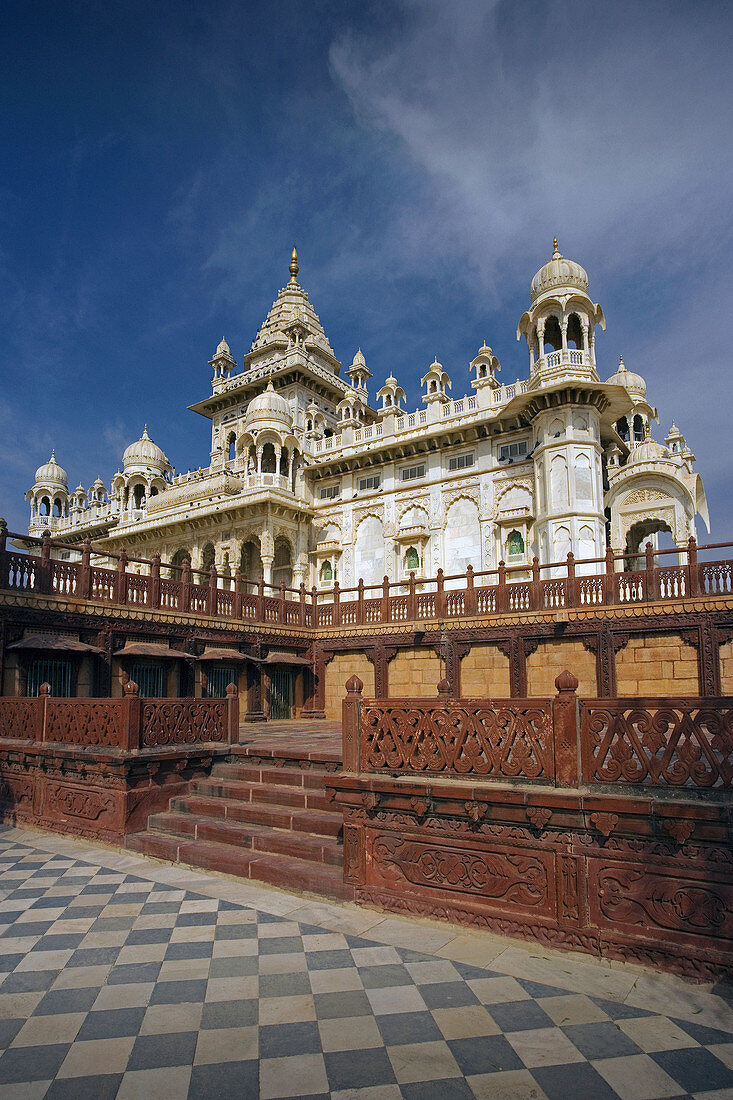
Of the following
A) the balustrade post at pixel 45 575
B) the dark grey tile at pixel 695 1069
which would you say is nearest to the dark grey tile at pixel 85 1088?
the dark grey tile at pixel 695 1069

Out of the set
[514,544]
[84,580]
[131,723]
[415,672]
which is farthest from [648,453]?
[131,723]

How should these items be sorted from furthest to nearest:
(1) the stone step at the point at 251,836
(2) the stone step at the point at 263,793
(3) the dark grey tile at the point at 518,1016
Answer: (2) the stone step at the point at 263,793 → (1) the stone step at the point at 251,836 → (3) the dark grey tile at the point at 518,1016

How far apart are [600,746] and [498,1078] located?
90.0 inches

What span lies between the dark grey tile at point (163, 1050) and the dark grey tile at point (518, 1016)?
1699mm

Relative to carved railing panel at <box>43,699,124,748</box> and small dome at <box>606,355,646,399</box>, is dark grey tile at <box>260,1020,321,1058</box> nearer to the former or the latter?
carved railing panel at <box>43,699,124,748</box>

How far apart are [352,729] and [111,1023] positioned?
2.88 m

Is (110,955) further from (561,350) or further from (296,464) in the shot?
(296,464)

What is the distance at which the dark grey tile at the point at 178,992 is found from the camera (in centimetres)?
399

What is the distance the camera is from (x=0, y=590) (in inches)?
536

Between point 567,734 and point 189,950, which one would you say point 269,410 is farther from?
point 189,950

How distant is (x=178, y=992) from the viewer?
4098 mm

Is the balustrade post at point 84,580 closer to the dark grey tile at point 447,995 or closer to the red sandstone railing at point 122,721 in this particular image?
the red sandstone railing at point 122,721

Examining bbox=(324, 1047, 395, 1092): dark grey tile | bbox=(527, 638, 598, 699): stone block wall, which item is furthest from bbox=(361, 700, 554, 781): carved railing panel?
bbox=(527, 638, 598, 699): stone block wall

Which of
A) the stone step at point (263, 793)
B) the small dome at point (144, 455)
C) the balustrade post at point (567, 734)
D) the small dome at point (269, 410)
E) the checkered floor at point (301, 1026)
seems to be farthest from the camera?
the small dome at point (144, 455)
